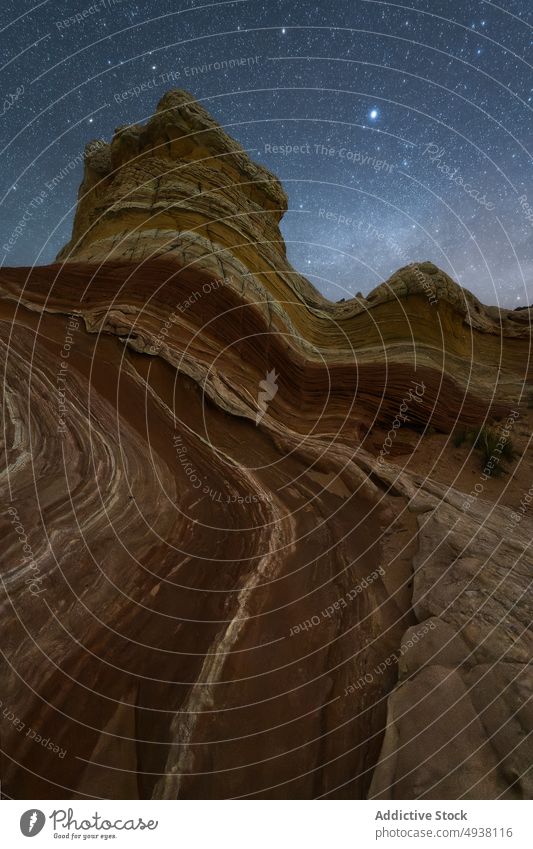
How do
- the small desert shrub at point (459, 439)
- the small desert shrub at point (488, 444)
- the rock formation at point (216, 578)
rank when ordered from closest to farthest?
the rock formation at point (216, 578), the small desert shrub at point (488, 444), the small desert shrub at point (459, 439)

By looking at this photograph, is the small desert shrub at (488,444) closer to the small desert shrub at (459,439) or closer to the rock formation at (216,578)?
the small desert shrub at (459,439)

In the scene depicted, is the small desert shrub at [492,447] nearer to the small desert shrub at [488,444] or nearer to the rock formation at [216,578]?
the small desert shrub at [488,444]

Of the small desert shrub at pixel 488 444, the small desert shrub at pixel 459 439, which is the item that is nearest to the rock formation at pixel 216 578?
the small desert shrub at pixel 459 439

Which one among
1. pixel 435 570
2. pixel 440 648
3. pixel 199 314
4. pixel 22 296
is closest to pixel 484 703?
pixel 440 648

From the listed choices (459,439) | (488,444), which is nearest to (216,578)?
(488,444)

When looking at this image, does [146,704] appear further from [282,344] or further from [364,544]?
[282,344]

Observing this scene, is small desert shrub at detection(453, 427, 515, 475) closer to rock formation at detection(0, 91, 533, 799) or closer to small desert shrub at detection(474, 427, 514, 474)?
small desert shrub at detection(474, 427, 514, 474)

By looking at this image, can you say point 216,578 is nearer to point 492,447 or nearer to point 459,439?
point 492,447

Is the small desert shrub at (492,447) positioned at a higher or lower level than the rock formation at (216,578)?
higher

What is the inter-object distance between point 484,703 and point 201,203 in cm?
1844

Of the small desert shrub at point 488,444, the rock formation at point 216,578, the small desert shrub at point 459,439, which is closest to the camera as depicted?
the rock formation at point 216,578

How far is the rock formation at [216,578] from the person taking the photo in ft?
8.57

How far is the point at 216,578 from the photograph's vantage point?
14.7 feet

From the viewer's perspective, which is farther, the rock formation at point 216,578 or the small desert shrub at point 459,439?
the small desert shrub at point 459,439
